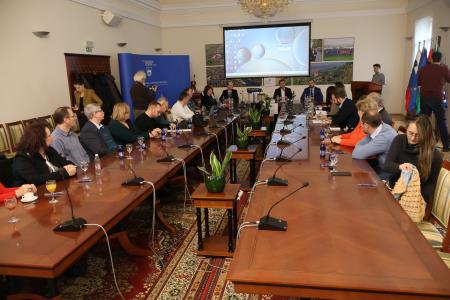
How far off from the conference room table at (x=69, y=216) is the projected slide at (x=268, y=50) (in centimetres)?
762


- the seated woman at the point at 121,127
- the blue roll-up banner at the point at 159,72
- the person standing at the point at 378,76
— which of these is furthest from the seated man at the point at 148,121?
the person standing at the point at 378,76

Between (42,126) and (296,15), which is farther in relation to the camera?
(296,15)

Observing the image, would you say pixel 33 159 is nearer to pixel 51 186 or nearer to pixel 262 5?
pixel 51 186

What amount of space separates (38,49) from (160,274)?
4.60 metres

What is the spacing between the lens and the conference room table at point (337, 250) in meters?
1.44

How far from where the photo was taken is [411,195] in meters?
2.47

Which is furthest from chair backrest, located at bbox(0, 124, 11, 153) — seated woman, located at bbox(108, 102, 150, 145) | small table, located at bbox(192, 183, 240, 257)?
small table, located at bbox(192, 183, 240, 257)

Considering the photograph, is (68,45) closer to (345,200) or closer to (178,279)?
(178,279)

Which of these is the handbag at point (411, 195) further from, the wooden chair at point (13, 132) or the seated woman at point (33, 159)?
the wooden chair at point (13, 132)

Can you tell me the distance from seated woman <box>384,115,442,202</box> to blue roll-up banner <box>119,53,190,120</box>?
613 centimetres

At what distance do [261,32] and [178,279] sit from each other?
890 centimetres

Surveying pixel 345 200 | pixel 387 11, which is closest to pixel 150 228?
pixel 345 200

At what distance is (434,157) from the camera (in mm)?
2646

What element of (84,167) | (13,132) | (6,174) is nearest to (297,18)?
(13,132)
